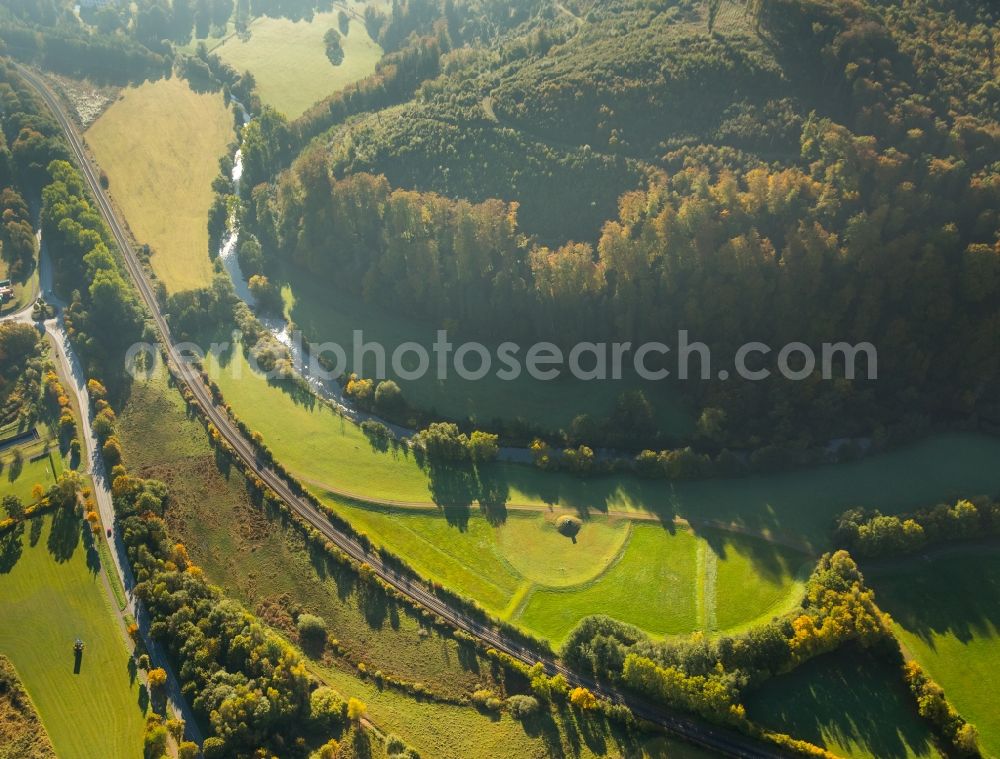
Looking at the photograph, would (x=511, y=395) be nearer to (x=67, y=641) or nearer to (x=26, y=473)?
(x=67, y=641)

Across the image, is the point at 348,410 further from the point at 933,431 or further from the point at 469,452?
the point at 933,431

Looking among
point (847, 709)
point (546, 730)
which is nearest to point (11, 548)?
point (546, 730)

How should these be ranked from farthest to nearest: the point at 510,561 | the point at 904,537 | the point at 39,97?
1. the point at 39,97
2. the point at 510,561
3. the point at 904,537

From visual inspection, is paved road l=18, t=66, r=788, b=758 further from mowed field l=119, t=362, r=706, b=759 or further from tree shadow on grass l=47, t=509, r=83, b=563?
tree shadow on grass l=47, t=509, r=83, b=563

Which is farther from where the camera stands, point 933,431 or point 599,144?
point 599,144

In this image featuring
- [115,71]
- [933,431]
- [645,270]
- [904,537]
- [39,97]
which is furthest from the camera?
[115,71]

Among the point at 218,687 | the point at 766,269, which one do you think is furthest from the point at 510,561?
the point at 766,269
